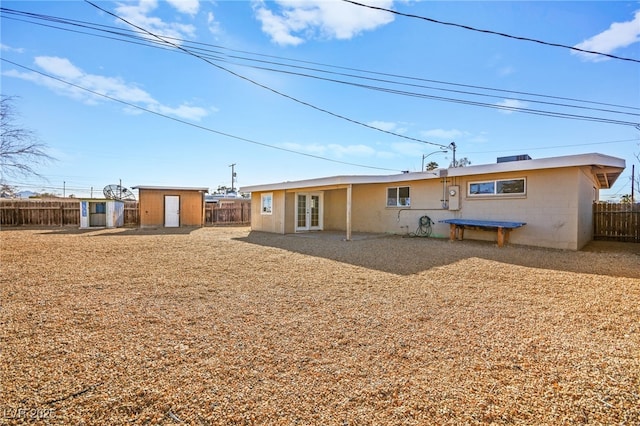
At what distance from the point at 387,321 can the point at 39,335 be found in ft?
11.1

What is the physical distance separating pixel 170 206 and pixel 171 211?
29cm

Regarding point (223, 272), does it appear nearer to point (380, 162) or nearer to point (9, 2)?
point (9, 2)

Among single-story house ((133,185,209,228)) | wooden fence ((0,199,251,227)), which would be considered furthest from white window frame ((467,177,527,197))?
wooden fence ((0,199,251,227))

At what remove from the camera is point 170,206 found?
55.6 feet

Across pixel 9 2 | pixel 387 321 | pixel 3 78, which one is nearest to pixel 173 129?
pixel 3 78

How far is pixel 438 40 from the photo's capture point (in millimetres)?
9438

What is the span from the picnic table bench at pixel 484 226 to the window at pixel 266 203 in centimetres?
769

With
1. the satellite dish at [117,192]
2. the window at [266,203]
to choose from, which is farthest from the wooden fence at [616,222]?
the satellite dish at [117,192]

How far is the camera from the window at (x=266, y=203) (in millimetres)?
14185

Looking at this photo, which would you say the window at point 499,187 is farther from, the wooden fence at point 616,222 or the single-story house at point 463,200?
the wooden fence at point 616,222

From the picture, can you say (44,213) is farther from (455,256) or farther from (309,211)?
(455,256)

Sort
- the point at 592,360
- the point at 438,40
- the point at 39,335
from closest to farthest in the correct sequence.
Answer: the point at 592,360 → the point at 39,335 → the point at 438,40

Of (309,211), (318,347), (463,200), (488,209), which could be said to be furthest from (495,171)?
(318,347)

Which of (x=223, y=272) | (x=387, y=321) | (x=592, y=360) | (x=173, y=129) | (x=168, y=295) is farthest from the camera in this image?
(x=173, y=129)
